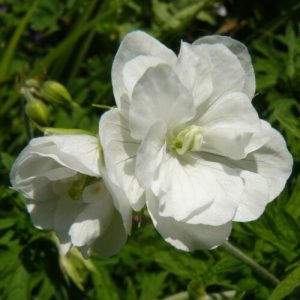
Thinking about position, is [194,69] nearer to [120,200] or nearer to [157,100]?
[157,100]

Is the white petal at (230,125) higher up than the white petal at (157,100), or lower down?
lower down

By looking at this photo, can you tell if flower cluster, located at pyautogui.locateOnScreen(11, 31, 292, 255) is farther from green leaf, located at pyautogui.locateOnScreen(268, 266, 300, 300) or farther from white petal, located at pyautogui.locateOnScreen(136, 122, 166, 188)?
green leaf, located at pyautogui.locateOnScreen(268, 266, 300, 300)

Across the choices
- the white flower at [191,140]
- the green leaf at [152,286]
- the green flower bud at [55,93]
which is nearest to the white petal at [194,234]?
the white flower at [191,140]

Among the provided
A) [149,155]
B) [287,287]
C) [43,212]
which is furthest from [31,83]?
[287,287]

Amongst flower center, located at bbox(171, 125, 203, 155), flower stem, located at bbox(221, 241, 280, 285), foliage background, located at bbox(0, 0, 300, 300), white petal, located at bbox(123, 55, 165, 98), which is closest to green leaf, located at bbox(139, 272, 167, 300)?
foliage background, located at bbox(0, 0, 300, 300)

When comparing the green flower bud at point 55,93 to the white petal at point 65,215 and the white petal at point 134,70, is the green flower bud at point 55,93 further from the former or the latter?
the white petal at point 134,70

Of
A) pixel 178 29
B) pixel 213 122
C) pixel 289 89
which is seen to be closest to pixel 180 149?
pixel 213 122
